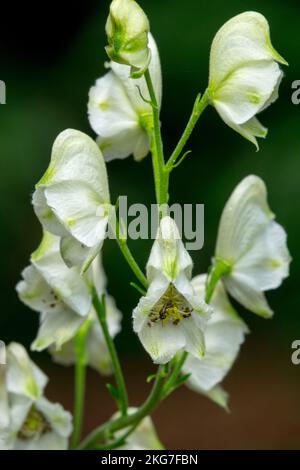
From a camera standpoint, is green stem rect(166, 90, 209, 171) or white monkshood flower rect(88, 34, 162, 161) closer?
green stem rect(166, 90, 209, 171)

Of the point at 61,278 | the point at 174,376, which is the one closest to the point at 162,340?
the point at 174,376

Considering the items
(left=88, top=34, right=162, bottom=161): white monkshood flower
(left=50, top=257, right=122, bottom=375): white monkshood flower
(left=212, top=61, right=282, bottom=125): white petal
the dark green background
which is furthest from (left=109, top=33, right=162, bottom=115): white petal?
the dark green background

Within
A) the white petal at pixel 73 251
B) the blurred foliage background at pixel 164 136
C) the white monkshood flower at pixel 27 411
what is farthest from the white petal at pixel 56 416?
the blurred foliage background at pixel 164 136

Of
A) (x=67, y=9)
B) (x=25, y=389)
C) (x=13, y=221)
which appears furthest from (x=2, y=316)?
(x=25, y=389)

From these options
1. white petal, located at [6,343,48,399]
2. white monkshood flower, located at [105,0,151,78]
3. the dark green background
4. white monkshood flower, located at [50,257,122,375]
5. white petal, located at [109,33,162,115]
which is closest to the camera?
white monkshood flower, located at [105,0,151,78]

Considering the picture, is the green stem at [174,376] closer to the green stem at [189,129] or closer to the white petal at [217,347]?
the white petal at [217,347]

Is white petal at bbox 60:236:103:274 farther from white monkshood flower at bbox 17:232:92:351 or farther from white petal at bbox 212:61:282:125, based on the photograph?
white petal at bbox 212:61:282:125

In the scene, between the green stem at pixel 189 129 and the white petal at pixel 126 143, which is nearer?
the green stem at pixel 189 129
